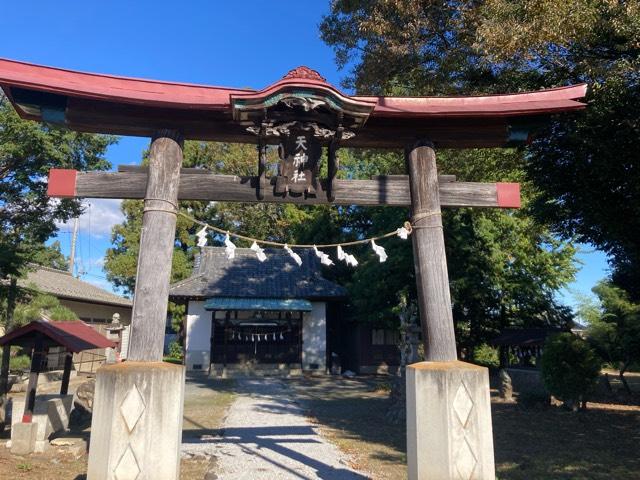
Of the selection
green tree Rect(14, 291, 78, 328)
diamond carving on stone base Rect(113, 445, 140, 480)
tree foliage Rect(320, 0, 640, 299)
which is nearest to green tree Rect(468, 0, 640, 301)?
tree foliage Rect(320, 0, 640, 299)

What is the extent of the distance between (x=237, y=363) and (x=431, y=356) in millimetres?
18394

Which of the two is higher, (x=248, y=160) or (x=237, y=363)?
(x=248, y=160)

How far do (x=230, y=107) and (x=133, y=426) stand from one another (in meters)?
3.32

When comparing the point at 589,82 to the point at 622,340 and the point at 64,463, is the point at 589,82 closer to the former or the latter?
the point at 64,463

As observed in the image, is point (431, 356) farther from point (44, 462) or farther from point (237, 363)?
point (237, 363)

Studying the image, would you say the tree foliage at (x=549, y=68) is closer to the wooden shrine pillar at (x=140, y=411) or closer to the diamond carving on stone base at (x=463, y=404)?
the diamond carving on stone base at (x=463, y=404)

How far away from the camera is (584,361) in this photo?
11.8 metres

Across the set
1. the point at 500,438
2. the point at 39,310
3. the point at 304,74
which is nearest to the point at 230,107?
the point at 304,74

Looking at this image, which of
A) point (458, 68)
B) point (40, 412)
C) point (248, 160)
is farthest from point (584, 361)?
point (248, 160)

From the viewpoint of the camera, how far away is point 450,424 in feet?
14.9

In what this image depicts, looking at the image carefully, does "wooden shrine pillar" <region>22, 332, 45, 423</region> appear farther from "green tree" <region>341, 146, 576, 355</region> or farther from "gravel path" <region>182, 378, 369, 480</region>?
"green tree" <region>341, 146, 576, 355</region>

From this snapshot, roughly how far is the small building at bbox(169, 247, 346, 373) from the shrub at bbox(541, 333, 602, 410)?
1152cm

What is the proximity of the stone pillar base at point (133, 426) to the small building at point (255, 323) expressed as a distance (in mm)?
17086

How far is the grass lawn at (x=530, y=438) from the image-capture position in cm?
720
